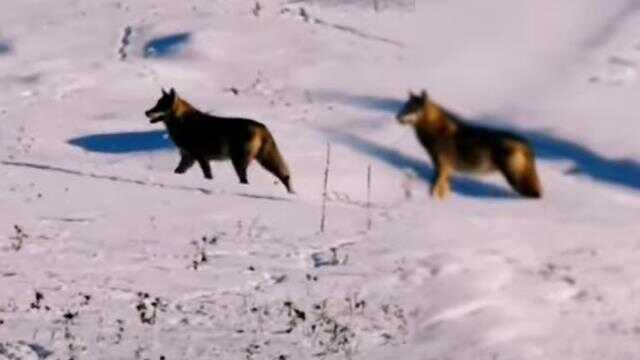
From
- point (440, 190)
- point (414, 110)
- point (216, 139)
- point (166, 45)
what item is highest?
point (414, 110)

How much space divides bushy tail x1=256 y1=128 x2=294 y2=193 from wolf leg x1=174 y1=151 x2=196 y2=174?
0.86 m

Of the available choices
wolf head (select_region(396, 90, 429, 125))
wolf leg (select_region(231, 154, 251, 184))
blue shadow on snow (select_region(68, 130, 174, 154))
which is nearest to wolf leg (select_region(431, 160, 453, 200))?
wolf head (select_region(396, 90, 429, 125))

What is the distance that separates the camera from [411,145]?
16.8m

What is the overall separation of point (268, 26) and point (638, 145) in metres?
8.37

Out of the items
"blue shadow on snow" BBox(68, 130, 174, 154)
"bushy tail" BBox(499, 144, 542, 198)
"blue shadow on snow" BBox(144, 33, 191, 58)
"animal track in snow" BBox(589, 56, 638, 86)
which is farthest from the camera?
"blue shadow on snow" BBox(144, 33, 191, 58)

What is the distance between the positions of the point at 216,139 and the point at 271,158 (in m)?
0.85

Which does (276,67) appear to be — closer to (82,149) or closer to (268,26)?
(268,26)

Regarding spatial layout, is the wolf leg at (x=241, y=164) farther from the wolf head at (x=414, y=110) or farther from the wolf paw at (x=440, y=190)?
the wolf paw at (x=440, y=190)

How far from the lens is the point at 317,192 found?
45.5 ft

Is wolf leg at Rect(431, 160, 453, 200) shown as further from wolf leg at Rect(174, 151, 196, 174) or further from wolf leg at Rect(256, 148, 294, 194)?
wolf leg at Rect(174, 151, 196, 174)

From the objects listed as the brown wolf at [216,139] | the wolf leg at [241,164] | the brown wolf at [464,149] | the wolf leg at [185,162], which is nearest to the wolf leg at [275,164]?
the brown wolf at [216,139]

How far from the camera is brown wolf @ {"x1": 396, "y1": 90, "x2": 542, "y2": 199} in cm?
1444

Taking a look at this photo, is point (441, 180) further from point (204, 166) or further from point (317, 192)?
point (204, 166)

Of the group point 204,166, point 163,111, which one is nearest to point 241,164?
point 204,166
